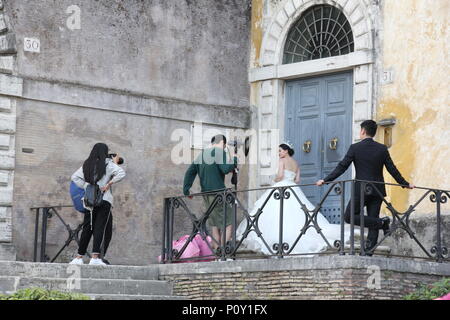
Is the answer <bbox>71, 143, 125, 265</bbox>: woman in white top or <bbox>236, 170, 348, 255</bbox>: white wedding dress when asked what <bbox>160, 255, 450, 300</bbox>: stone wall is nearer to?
<bbox>71, 143, 125, 265</bbox>: woman in white top

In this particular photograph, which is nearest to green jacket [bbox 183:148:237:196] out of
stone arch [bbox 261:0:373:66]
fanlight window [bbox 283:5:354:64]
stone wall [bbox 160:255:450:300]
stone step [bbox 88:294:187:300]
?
stone wall [bbox 160:255:450:300]

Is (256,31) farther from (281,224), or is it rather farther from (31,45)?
(281,224)

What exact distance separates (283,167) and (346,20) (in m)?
2.68

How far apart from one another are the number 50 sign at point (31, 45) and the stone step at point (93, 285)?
4.14m

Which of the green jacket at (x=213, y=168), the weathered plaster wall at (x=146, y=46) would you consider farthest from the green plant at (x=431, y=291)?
the weathered plaster wall at (x=146, y=46)

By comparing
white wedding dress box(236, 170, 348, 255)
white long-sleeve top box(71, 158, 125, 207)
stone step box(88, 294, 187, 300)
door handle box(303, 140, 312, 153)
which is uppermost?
door handle box(303, 140, 312, 153)

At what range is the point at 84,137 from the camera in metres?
16.8

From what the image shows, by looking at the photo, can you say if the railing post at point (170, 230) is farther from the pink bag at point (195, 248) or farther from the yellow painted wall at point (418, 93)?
the yellow painted wall at point (418, 93)

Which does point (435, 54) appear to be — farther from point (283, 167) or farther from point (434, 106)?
point (283, 167)

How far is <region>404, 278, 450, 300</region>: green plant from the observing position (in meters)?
12.6

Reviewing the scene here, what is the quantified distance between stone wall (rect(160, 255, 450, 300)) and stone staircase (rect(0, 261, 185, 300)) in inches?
14.3

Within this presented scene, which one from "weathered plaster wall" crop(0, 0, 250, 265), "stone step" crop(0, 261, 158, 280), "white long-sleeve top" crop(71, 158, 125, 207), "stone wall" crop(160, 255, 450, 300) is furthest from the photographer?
Result: "weathered plaster wall" crop(0, 0, 250, 265)

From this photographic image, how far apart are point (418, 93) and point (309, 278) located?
436cm

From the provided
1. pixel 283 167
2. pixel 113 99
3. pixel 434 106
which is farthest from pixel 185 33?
pixel 434 106
